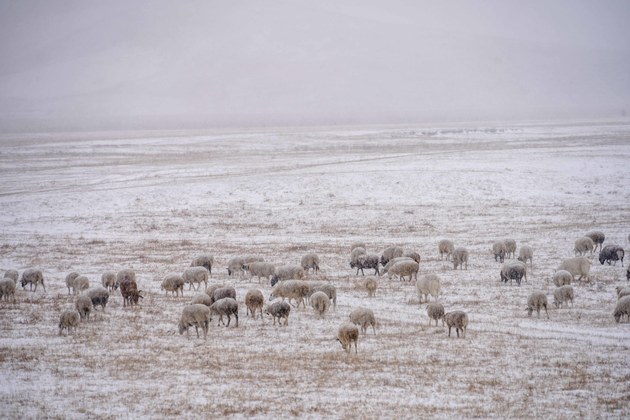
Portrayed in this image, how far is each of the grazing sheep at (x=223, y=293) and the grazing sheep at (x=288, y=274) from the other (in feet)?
11.4

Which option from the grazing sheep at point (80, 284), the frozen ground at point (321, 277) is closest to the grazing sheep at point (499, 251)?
the frozen ground at point (321, 277)

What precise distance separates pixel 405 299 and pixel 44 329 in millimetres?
10741

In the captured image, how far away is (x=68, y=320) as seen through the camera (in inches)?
741

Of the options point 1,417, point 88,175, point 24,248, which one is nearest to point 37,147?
point 88,175

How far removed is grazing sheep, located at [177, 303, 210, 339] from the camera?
18469mm

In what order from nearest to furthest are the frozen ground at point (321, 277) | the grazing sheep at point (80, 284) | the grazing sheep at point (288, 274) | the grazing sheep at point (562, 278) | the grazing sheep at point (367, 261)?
the frozen ground at point (321, 277) → the grazing sheep at point (562, 278) → the grazing sheep at point (80, 284) → the grazing sheep at point (288, 274) → the grazing sheep at point (367, 261)

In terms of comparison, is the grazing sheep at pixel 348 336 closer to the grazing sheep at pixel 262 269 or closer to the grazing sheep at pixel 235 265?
the grazing sheep at pixel 262 269

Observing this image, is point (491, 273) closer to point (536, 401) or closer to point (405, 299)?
point (405, 299)

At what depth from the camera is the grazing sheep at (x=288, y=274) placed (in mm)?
24281

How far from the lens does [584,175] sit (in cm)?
5053

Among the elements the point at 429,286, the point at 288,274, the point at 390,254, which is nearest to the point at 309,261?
the point at 288,274

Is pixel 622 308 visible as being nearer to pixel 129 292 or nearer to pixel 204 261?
pixel 129 292

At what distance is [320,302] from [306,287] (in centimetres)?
144

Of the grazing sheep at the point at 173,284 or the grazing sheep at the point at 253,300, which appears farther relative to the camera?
the grazing sheep at the point at 173,284
